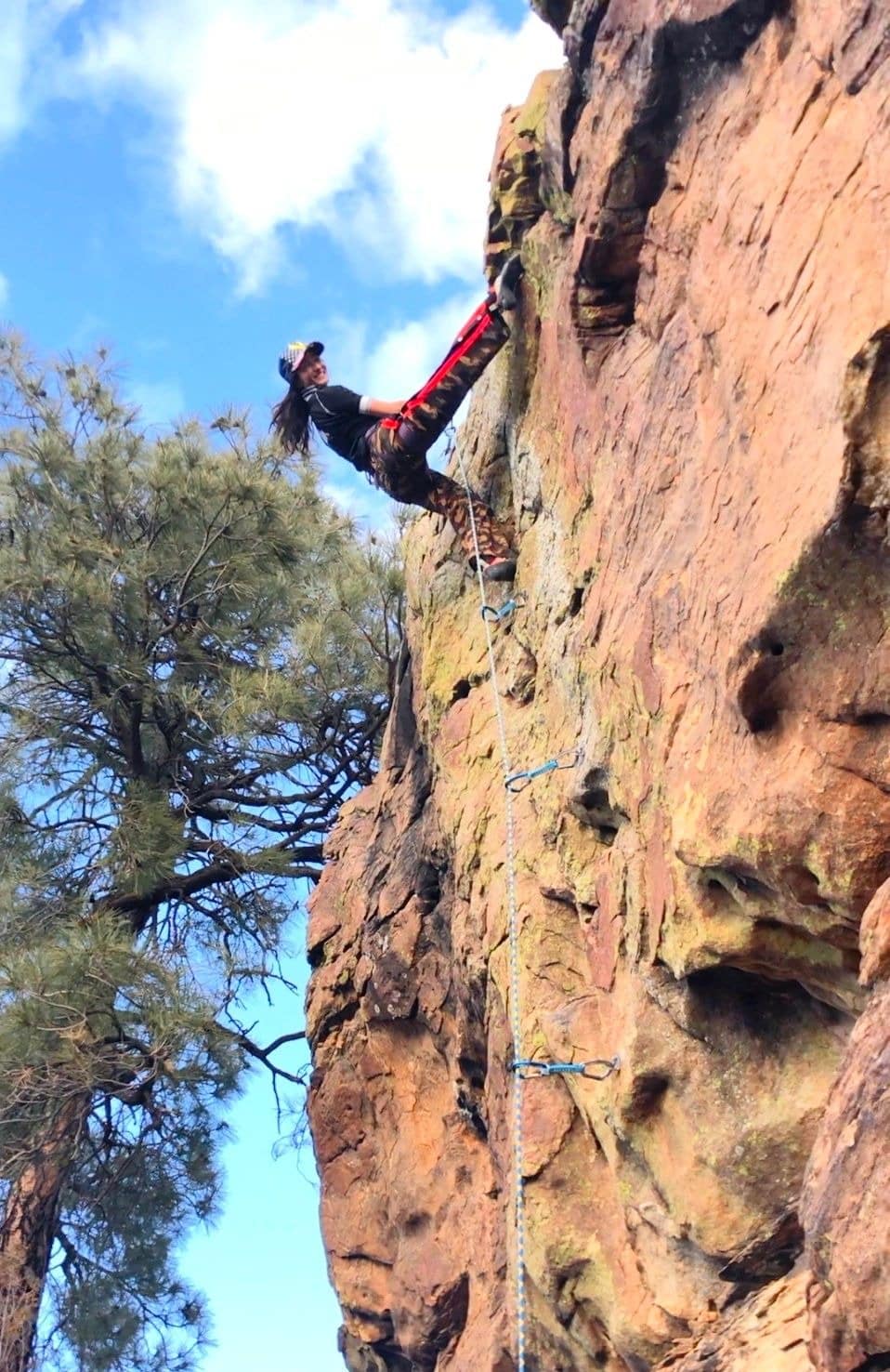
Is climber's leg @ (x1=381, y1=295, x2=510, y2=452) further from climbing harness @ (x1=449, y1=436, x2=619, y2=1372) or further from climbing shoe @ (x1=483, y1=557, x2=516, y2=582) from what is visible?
climbing shoe @ (x1=483, y1=557, x2=516, y2=582)

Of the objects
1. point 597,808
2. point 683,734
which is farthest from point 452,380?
point 683,734

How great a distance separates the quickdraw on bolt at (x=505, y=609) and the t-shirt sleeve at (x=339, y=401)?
1.33 meters

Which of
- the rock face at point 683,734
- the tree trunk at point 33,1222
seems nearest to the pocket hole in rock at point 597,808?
the rock face at point 683,734

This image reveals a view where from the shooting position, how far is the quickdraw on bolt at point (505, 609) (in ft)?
18.2

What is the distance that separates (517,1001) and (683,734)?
52.1 inches

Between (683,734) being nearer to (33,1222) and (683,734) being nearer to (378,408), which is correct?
(378,408)

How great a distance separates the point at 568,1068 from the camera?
422 centimetres

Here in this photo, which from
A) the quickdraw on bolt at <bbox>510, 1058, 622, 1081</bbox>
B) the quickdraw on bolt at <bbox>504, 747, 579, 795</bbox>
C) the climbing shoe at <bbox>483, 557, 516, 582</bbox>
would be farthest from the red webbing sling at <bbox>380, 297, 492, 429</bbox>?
the quickdraw on bolt at <bbox>510, 1058, 622, 1081</bbox>

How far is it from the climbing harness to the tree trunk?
3.75 meters

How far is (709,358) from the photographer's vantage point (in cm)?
370

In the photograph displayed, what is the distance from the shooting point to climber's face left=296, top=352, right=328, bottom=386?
21.8ft

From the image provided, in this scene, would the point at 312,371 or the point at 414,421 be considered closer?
the point at 414,421

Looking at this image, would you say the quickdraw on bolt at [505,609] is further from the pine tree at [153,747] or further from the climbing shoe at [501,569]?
the pine tree at [153,747]

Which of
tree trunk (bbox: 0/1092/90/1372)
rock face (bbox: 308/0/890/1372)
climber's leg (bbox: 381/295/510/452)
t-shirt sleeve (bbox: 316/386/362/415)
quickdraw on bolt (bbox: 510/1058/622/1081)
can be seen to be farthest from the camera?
tree trunk (bbox: 0/1092/90/1372)
